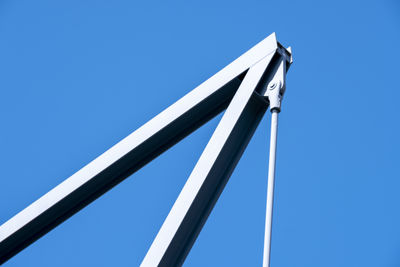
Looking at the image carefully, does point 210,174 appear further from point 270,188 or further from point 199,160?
point 270,188

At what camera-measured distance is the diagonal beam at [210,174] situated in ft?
6.50

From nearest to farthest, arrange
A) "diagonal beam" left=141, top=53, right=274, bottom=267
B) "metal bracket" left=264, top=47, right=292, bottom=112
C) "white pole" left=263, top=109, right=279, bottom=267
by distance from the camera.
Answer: "white pole" left=263, top=109, right=279, bottom=267 < "diagonal beam" left=141, top=53, right=274, bottom=267 < "metal bracket" left=264, top=47, right=292, bottom=112

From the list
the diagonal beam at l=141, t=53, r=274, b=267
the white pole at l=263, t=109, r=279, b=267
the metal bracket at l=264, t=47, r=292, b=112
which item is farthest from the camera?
the metal bracket at l=264, t=47, r=292, b=112

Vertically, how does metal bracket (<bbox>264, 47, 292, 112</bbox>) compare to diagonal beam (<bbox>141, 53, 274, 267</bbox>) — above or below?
above

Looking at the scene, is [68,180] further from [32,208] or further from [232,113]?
[232,113]

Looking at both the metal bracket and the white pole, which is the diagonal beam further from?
the white pole

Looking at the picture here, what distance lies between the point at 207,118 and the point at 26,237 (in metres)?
0.99

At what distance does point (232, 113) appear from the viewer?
219 cm

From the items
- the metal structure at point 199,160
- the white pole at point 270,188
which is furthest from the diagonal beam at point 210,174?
the white pole at point 270,188

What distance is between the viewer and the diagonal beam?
198 cm

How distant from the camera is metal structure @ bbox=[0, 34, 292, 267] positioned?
2018mm

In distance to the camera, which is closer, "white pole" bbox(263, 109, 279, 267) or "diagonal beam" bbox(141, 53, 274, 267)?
"white pole" bbox(263, 109, 279, 267)

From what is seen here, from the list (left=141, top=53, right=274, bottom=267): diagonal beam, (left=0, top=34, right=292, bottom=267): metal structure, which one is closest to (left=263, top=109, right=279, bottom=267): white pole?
(left=0, top=34, right=292, bottom=267): metal structure

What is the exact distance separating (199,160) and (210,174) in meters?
0.07
